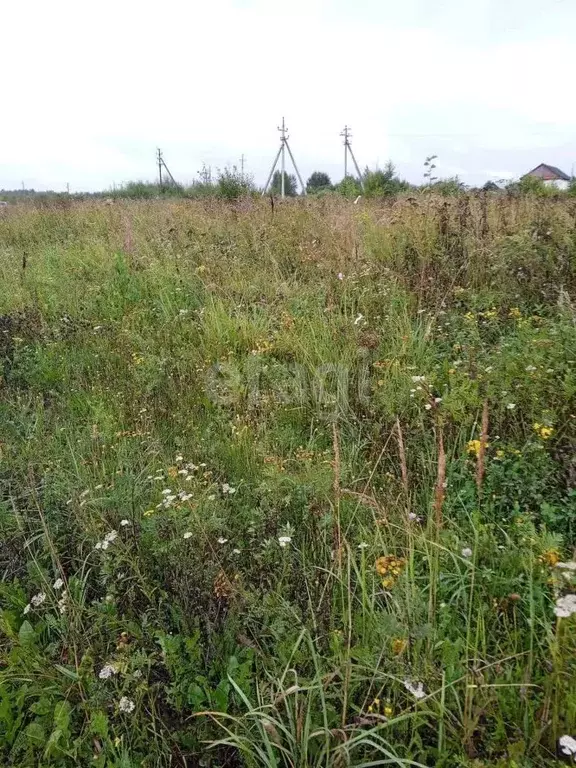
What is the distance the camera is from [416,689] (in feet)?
4.38

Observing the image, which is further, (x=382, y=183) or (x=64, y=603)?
(x=382, y=183)

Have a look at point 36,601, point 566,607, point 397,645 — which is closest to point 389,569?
point 397,645

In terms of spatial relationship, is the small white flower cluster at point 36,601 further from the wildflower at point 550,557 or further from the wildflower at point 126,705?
the wildflower at point 550,557

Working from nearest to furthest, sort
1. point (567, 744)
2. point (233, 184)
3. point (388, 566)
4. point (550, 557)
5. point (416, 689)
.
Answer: point (567, 744) → point (416, 689) → point (550, 557) → point (388, 566) → point (233, 184)

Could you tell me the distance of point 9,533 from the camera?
2.21m

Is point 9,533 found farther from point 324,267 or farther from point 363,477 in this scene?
point 324,267

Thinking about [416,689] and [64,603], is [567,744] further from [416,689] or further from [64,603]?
[64,603]

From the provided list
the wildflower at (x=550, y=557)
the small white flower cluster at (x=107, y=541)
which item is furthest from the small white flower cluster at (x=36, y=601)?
the wildflower at (x=550, y=557)

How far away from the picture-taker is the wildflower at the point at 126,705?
148cm

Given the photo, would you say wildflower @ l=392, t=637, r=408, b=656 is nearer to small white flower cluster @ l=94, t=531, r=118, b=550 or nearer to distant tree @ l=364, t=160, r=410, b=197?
small white flower cluster @ l=94, t=531, r=118, b=550

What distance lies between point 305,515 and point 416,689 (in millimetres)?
800

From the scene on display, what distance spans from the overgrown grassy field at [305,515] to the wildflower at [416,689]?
0.02 m

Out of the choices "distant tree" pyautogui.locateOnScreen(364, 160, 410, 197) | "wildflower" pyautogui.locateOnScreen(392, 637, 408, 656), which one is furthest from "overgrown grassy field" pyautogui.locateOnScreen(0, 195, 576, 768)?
"distant tree" pyautogui.locateOnScreen(364, 160, 410, 197)

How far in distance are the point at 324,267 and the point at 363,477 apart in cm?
278
